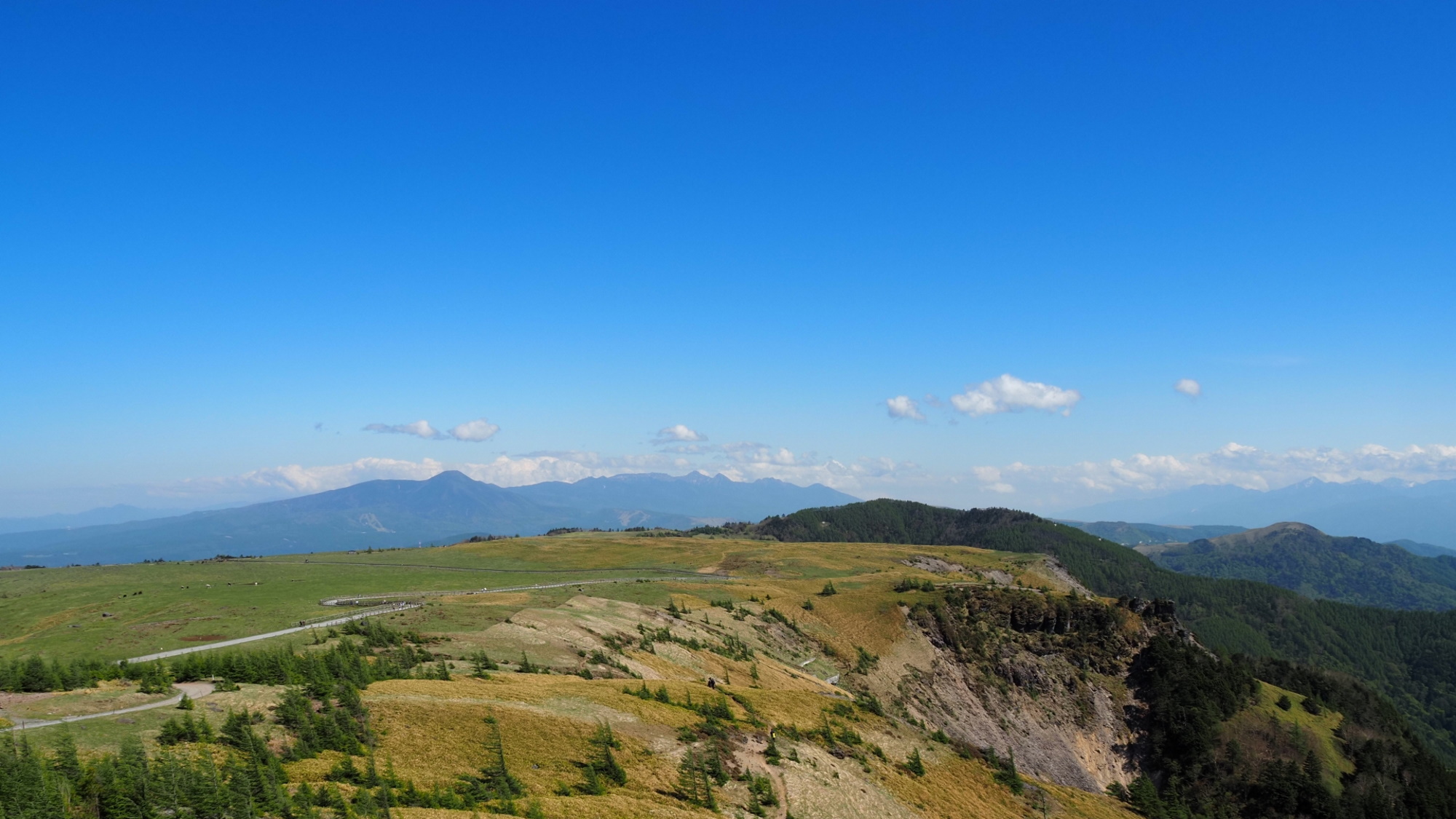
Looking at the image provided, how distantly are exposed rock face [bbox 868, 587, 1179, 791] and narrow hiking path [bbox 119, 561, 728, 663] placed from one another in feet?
132

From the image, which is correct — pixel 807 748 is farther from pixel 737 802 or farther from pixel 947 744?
pixel 947 744

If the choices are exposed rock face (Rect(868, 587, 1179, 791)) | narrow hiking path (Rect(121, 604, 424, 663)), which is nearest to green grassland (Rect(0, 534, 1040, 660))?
narrow hiking path (Rect(121, 604, 424, 663))

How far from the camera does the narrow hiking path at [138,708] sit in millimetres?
24594

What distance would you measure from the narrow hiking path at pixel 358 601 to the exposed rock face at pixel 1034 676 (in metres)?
40.2

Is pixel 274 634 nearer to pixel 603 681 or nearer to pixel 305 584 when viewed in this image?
pixel 603 681

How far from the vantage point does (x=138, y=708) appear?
27656 millimetres

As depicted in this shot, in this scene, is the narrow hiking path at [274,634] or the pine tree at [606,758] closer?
Answer: the pine tree at [606,758]

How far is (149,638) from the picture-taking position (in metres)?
48.7

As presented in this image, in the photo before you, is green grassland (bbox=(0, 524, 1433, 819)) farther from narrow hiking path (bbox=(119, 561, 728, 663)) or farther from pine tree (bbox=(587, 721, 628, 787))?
narrow hiking path (bbox=(119, 561, 728, 663))

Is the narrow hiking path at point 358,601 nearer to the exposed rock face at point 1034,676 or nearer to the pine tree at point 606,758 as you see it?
the pine tree at point 606,758

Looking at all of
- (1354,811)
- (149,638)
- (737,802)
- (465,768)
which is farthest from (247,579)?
(1354,811)

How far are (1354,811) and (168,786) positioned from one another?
10704cm

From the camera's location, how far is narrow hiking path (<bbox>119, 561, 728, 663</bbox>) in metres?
44.7

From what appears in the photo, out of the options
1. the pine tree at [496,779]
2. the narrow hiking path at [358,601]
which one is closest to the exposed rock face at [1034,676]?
the narrow hiking path at [358,601]
